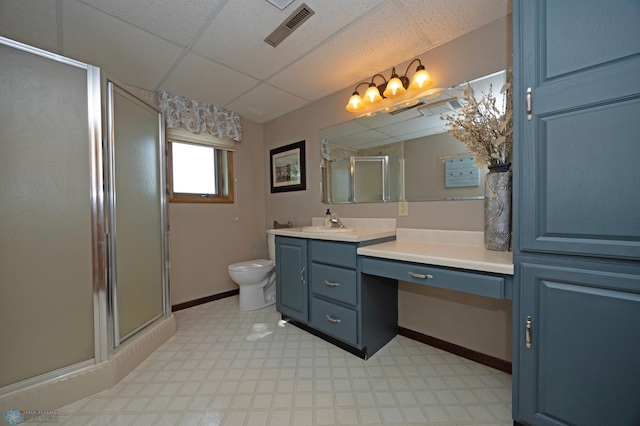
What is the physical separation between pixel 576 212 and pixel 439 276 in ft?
1.88

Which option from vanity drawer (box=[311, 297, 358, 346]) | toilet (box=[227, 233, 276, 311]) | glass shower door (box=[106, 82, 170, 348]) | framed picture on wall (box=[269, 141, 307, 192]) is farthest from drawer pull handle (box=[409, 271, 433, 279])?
glass shower door (box=[106, 82, 170, 348])

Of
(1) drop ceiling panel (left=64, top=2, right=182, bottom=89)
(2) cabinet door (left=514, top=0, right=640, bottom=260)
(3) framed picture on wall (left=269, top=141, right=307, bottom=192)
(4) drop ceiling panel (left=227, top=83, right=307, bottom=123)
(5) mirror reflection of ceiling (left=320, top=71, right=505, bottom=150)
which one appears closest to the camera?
(2) cabinet door (left=514, top=0, right=640, bottom=260)

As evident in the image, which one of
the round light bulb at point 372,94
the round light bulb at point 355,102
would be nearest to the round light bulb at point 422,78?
the round light bulb at point 372,94

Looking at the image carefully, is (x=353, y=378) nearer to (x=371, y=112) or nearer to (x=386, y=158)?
(x=386, y=158)

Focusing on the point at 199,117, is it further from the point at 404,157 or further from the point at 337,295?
the point at 337,295

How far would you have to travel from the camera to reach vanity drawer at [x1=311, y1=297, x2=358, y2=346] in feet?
5.31

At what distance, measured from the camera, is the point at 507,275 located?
1.05 m

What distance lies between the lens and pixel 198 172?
2.71m

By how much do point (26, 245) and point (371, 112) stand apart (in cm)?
232

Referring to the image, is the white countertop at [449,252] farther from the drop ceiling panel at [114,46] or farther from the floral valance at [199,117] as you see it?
the floral valance at [199,117]

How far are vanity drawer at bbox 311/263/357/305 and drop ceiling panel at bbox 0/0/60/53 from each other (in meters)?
2.15

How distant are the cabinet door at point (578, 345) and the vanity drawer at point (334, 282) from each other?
2.83ft

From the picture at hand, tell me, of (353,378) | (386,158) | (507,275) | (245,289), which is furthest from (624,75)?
(245,289)

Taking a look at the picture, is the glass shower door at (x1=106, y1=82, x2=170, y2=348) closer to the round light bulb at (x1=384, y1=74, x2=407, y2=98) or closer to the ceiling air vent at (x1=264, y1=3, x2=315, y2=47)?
the ceiling air vent at (x1=264, y1=3, x2=315, y2=47)
